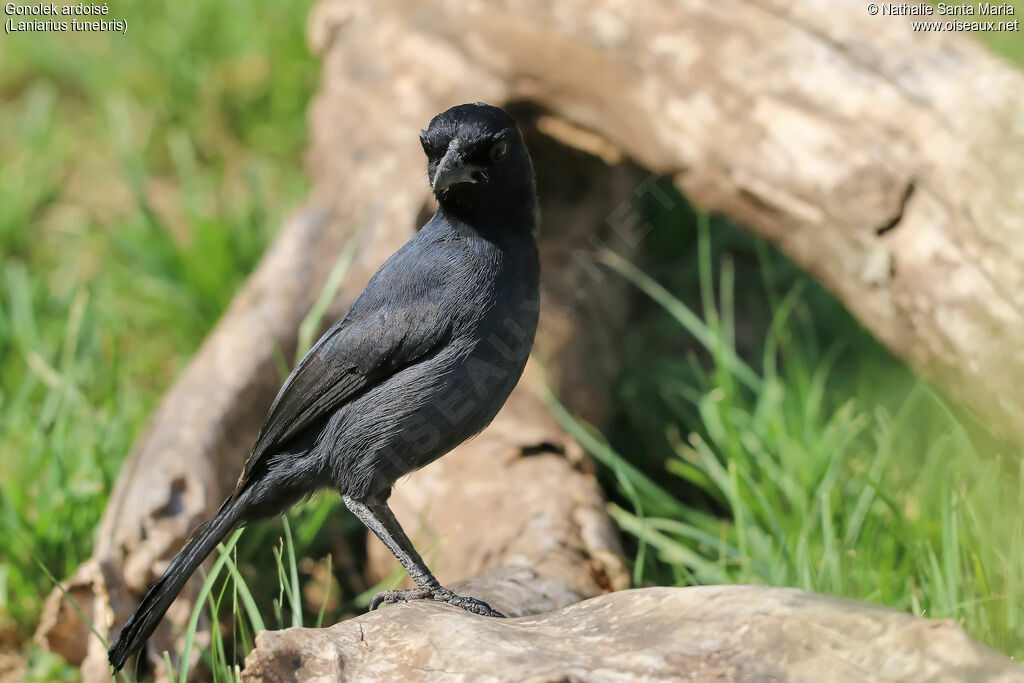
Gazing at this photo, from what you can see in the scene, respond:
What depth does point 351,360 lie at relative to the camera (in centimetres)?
296

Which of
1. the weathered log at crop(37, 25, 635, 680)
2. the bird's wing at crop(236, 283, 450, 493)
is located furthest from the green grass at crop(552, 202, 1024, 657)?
the bird's wing at crop(236, 283, 450, 493)

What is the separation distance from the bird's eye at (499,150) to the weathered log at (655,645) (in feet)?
4.00

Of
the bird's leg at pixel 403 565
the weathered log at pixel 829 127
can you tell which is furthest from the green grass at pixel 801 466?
the bird's leg at pixel 403 565

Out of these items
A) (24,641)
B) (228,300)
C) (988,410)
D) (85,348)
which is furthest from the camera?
(228,300)

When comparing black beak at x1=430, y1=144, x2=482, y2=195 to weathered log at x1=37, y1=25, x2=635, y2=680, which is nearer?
black beak at x1=430, y1=144, x2=482, y2=195

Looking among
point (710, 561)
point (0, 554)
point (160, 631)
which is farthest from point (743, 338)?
point (0, 554)

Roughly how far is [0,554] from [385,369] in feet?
5.76

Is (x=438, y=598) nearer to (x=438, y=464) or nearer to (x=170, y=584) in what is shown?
(x=170, y=584)

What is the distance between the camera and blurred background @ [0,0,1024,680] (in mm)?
3408

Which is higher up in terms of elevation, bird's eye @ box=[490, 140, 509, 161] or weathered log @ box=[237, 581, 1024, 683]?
bird's eye @ box=[490, 140, 509, 161]

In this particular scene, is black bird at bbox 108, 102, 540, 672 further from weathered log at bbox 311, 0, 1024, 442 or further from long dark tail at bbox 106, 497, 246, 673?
weathered log at bbox 311, 0, 1024, 442

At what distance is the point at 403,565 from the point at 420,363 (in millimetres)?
623

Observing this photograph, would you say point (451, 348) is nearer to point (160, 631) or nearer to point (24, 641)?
point (160, 631)

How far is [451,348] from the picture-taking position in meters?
2.84
